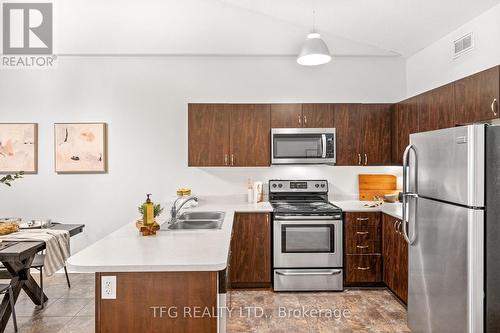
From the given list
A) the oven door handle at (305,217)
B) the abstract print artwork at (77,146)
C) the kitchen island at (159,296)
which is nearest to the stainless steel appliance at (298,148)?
the oven door handle at (305,217)

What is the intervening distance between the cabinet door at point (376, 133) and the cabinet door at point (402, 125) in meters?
0.08

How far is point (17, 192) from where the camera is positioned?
453 cm

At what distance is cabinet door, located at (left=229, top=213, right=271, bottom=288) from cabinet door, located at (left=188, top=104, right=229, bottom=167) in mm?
755

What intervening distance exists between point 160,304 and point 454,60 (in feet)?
11.3

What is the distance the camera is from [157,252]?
2.06 metres

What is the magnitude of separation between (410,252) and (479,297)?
762 mm

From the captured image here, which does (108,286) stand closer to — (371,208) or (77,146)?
(371,208)

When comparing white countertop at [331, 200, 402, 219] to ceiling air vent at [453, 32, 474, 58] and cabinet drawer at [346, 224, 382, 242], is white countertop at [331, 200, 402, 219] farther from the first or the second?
ceiling air vent at [453, 32, 474, 58]

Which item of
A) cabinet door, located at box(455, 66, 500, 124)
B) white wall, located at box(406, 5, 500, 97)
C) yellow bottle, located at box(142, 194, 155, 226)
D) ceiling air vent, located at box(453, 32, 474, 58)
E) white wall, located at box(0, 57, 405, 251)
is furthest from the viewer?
white wall, located at box(0, 57, 405, 251)

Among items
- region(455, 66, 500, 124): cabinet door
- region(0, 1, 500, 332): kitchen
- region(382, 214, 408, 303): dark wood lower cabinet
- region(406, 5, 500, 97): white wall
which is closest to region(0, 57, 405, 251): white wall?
region(0, 1, 500, 332): kitchen

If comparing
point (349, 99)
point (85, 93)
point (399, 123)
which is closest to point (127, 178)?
point (85, 93)

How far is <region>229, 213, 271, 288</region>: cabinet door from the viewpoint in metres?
Result: 3.91

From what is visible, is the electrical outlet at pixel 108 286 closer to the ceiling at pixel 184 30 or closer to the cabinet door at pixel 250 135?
the cabinet door at pixel 250 135

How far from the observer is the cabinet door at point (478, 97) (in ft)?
7.93
